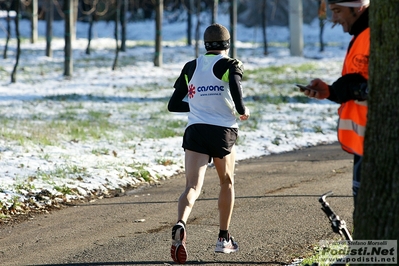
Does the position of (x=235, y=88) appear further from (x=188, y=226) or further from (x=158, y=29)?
(x=158, y=29)

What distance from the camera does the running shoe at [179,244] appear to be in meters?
5.33

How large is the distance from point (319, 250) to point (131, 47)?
29912mm

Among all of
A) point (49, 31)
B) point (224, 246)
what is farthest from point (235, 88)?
point (49, 31)

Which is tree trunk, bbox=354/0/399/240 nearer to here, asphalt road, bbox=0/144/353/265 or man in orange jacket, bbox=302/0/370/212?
man in orange jacket, bbox=302/0/370/212

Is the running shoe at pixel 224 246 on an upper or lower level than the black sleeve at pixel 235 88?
lower

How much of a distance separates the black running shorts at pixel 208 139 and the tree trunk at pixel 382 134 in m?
1.93

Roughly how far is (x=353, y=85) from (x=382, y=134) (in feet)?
1.64

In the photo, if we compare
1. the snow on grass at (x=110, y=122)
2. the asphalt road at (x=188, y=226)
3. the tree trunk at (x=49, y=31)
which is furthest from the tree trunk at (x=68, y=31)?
the asphalt road at (x=188, y=226)

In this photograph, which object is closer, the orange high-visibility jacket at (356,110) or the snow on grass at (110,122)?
the orange high-visibility jacket at (356,110)

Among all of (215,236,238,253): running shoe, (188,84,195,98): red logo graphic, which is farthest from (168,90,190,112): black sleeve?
(215,236,238,253): running shoe

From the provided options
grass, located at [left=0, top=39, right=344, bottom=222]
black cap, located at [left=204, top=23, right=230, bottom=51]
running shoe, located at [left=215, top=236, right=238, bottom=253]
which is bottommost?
grass, located at [left=0, top=39, right=344, bottom=222]

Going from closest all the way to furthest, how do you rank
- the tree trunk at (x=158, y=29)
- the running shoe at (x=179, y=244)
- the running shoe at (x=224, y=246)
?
the running shoe at (x=179, y=244) < the running shoe at (x=224, y=246) < the tree trunk at (x=158, y=29)

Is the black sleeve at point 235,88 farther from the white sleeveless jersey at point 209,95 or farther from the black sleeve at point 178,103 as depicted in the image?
the black sleeve at point 178,103

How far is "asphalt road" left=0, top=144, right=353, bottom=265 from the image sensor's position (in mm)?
6059
